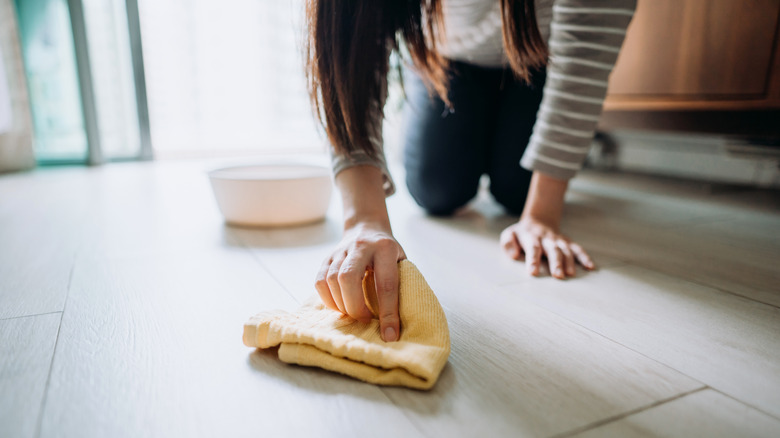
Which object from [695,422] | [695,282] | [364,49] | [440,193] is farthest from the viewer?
[440,193]

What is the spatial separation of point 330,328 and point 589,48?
59 cm

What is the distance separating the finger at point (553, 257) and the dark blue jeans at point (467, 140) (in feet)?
1.26

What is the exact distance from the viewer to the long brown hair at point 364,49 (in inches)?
22.9

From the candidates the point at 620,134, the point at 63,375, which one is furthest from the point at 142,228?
the point at 620,134

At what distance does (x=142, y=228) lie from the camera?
98 cm

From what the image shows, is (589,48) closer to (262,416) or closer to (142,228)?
(262,416)

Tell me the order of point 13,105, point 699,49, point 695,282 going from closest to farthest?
point 695,282 < point 699,49 < point 13,105

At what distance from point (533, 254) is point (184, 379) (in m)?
0.51

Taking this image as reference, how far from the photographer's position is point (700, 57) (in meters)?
1.28

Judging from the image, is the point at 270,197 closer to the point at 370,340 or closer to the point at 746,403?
the point at 370,340

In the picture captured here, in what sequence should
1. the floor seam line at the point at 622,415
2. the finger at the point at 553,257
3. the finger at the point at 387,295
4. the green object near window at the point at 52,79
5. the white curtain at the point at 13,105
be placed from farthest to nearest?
the green object near window at the point at 52,79 < the white curtain at the point at 13,105 < the finger at the point at 553,257 < the finger at the point at 387,295 < the floor seam line at the point at 622,415

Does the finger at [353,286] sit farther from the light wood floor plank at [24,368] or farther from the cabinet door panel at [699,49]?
the cabinet door panel at [699,49]

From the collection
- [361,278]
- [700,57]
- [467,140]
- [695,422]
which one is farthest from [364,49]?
[700,57]

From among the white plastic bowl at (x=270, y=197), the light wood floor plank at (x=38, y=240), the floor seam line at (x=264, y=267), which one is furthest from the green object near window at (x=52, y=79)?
the floor seam line at (x=264, y=267)
